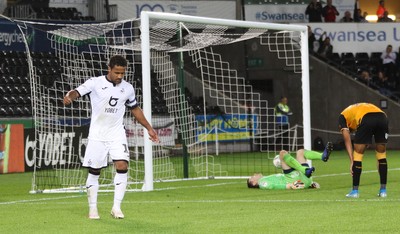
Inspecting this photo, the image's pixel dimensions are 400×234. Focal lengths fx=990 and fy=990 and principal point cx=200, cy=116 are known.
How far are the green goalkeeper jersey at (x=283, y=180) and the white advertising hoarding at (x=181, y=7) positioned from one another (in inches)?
630

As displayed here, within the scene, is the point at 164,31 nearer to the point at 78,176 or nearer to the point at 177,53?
the point at 177,53

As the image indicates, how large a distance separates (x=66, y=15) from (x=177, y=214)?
1894cm

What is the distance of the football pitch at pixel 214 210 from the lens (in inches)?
448

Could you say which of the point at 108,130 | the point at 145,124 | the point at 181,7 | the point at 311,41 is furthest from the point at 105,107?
the point at 311,41

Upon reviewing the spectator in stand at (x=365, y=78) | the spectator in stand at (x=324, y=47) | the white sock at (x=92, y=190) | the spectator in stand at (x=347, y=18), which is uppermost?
the spectator in stand at (x=347, y=18)

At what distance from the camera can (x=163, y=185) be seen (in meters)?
19.2

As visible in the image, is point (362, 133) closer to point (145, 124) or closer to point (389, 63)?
point (145, 124)

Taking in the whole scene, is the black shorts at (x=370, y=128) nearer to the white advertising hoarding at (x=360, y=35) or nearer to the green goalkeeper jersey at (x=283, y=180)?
the green goalkeeper jersey at (x=283, y=180)

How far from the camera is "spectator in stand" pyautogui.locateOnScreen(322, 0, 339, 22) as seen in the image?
1425 inches

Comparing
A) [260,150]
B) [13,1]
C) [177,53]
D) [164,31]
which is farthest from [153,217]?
[13,1]

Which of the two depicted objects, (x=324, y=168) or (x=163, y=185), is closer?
(x=163, y=185)

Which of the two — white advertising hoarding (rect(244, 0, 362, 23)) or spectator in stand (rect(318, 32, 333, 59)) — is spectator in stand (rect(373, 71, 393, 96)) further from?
white advertising hoarding (rect(244, 0, 362, 23))

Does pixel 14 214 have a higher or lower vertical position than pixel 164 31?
lower

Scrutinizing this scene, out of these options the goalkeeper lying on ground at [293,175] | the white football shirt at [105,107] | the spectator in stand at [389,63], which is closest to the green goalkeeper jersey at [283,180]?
the goalkeeper lying on ground at [293,175]
